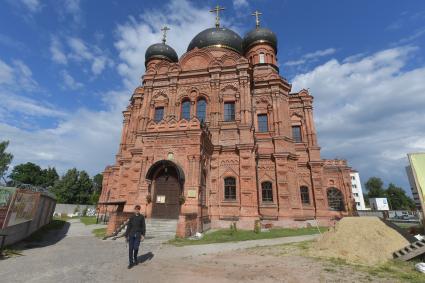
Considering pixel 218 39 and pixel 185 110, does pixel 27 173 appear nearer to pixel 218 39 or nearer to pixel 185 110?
pixel 185 110

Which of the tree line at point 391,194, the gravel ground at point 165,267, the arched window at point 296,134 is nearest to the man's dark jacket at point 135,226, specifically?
the gravel ground at point 165,267

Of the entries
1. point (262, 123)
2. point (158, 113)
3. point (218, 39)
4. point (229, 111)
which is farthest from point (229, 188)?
point (218, 39)

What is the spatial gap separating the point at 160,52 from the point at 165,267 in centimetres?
2368

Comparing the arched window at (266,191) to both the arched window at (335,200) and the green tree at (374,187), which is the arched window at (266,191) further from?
the green tree at (374,187)

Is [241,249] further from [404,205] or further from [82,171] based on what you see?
[404,205]

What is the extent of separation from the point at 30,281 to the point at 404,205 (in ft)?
327

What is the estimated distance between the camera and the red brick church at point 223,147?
49.8 feet

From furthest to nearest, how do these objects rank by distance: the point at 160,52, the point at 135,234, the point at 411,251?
the point at 160,52
the point at 411,251
the point at 135,234

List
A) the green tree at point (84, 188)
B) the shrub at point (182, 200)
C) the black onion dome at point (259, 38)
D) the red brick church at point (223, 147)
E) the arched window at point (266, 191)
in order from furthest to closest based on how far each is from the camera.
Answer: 1. the green tree at point (84, 188)
2. the black onion dome at point (259, 38)
3. the arched window at point (266, 191)
4. the red brick church at point (223, 147)
5. the shrub at point (182, 200)

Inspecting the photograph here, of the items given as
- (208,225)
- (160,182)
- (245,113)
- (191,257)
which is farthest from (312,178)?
(191,257)

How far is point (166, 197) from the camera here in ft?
49.9

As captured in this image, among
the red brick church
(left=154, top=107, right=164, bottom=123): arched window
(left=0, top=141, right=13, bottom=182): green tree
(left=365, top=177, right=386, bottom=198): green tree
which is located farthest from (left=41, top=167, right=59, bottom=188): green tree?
(left=365, top=177, right=386, bottom=198): green tree

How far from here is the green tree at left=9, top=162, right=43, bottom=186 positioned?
57044mm

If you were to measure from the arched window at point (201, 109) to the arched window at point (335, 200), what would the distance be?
1470 centimetres
